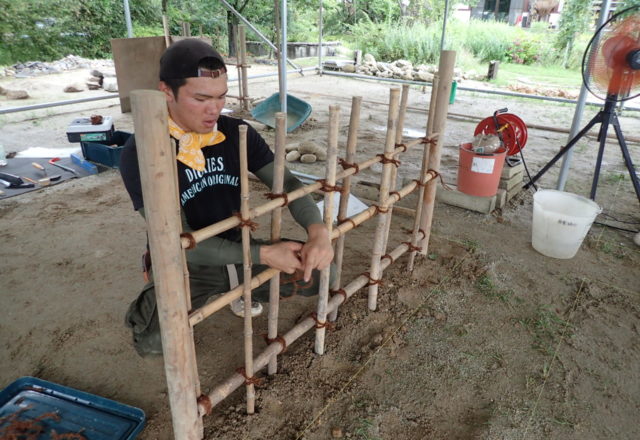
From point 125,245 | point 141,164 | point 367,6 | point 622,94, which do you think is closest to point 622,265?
point 622,94

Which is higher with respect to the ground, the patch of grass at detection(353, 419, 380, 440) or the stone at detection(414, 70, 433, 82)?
the stone at detection(414, 70, 433, 82)

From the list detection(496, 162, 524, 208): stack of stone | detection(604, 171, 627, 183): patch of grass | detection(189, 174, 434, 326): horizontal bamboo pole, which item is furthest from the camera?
detection(604, 171, 627, 183): patch of grass

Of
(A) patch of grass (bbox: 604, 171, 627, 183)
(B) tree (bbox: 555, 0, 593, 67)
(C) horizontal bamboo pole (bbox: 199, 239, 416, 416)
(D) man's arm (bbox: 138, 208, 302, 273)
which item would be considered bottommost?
(A) patch of grass (bbox: 604, 171, 627, 183)

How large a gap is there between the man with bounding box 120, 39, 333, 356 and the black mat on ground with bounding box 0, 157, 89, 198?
2.97 m

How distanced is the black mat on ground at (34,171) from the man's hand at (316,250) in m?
3.48

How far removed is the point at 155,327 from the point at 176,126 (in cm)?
82

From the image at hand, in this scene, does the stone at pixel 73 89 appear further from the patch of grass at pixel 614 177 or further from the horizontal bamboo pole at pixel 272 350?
the patch of grass at pixel 614 177

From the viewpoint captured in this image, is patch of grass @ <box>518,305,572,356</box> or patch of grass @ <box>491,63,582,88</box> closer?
patch of grass @ <box>518,305,572,356</box>

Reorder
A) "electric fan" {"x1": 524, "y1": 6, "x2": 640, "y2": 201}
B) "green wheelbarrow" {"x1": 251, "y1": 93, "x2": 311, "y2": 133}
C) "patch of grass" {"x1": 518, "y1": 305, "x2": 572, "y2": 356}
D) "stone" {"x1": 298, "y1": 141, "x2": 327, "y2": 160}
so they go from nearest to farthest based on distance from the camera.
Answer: "patch of grass" {"x1": 518, "y1": 305, "x2": 572, "y2": 356} → "electric fan" {"x1": 524, "y1": 6, "x2": 640, "y2": 201} → "stone" {"x1": 298, "y1": 141, "x2": 327, "y2": 160} → "green wheelbarrow" {"x1": 251, "y1": 93, "x2": 311, "y2": 133}

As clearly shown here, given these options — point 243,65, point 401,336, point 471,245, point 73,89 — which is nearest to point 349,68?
point 243,65

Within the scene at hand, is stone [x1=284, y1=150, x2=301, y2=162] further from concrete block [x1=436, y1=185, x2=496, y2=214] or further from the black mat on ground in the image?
the black mat on ground

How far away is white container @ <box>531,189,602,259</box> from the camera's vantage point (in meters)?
2.88

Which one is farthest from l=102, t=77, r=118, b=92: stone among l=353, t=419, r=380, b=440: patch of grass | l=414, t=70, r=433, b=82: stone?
l=353, t=419, r=380, b=440: patch of grass

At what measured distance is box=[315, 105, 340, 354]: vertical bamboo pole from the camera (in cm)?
162
